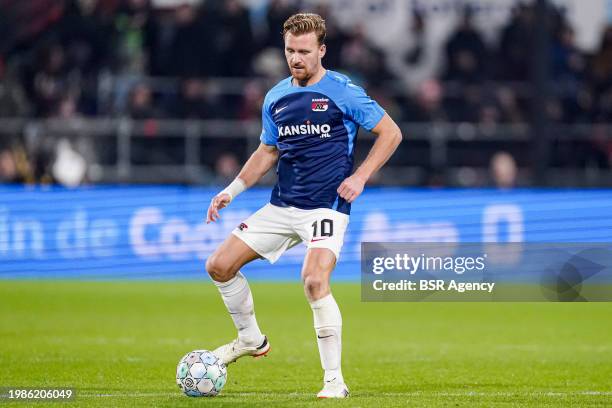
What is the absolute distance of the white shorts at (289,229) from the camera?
7918 millimetres

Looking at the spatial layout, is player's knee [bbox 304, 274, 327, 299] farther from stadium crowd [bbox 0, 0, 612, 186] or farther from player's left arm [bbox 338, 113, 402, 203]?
stadium crowd [bbox 0, 0, 612, 186]

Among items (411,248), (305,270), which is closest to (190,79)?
(411,248)

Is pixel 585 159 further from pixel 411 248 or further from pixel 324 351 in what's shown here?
pixel 324 351

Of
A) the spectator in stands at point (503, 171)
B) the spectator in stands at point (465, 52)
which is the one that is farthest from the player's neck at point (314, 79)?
the spectator in stands at point (465, 52)

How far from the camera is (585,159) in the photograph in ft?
62.1

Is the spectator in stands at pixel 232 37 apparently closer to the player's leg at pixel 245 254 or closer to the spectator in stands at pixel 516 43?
the spectator in stands at pixel 516 43

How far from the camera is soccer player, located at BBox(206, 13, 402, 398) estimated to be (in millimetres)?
7742

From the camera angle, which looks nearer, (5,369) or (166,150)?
(5,369)

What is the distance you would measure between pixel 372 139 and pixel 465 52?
2.20 metres

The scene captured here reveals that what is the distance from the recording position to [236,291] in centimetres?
820

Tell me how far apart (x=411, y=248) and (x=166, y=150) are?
5250 millimetres

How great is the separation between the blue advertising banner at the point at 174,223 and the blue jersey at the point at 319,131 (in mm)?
8284

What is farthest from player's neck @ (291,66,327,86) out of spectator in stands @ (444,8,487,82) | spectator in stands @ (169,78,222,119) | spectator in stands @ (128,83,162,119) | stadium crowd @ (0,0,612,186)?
spectator in stands @ (444,8,487,82)

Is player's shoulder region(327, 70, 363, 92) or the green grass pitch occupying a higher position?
player's shoulder region(327, 70, 363, 92)
